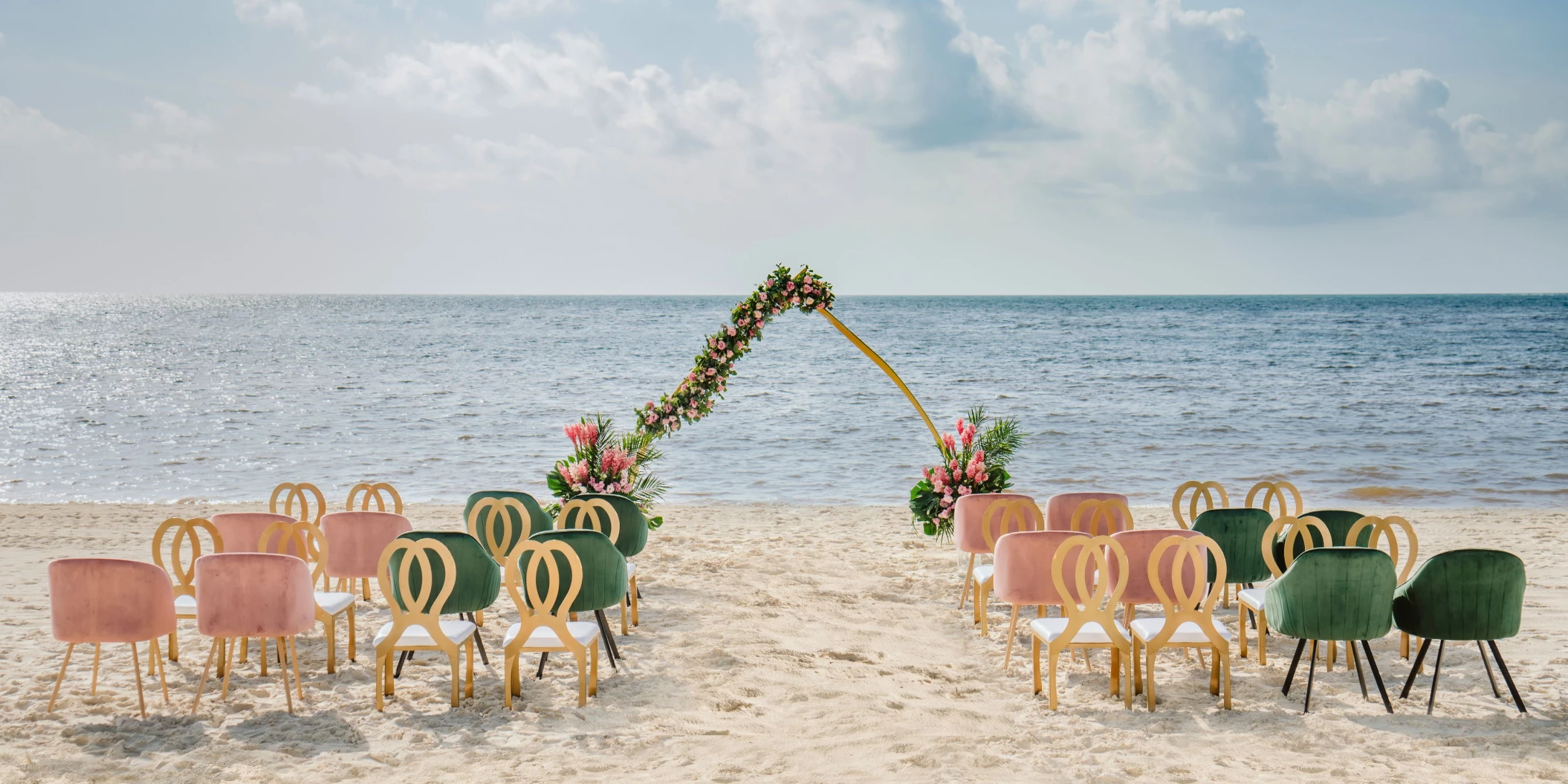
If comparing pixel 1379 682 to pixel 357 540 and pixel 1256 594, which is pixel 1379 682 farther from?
pixel 357 540

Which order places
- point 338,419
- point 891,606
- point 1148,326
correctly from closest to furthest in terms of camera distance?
point 891,606
point 338,419
point 1148,326

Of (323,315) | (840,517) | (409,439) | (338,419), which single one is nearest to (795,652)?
(840,517)

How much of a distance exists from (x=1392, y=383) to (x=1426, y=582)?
28.8 meters

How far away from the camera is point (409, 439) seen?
64.7ft

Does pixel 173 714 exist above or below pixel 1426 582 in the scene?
below

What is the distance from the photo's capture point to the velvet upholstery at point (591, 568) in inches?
222

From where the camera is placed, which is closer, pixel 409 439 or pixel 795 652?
pixel 795 652

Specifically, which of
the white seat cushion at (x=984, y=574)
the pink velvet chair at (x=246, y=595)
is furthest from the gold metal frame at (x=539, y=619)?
A: the white seat cushion at (x=984, y=574)

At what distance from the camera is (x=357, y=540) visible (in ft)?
21.7

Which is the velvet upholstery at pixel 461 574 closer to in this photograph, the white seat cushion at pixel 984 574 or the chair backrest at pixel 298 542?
the chair backrest at pixel 298 542

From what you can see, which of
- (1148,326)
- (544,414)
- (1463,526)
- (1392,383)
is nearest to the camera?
(1463,526)

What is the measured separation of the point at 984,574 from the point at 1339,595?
223cm

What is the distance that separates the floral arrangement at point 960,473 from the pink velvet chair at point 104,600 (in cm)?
538

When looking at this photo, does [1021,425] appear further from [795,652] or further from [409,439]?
[795,652]
